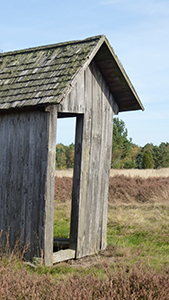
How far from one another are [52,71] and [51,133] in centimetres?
132

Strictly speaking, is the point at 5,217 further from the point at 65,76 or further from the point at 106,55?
the point at 106,55

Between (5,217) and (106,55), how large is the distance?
12.9 ft

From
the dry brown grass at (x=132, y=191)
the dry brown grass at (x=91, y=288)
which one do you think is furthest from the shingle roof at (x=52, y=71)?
the dry brown grass at (x=132, y=191)

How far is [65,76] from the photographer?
667 cm

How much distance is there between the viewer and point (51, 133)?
657 cm

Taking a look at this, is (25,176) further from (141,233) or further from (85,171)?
(141,233)

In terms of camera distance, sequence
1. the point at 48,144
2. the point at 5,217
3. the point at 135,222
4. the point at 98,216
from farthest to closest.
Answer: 1. the point at 135,222
2. the point at 98,216
3. the point at 5,217
4. the point at 48,144

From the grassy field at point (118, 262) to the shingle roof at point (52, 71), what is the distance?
290 centimetres

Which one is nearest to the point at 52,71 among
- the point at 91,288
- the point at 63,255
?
the point at 63,255

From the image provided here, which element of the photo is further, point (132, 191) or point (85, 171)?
point (132, 191)

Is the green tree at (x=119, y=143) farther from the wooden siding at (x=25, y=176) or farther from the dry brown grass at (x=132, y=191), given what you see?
the wooden siding at (x=25, y=176)

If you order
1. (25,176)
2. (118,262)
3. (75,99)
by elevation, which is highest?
(75,99)

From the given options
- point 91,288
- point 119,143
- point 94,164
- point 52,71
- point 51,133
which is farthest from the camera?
point 119,143

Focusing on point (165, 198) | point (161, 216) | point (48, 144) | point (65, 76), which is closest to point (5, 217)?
point (48, 144)
